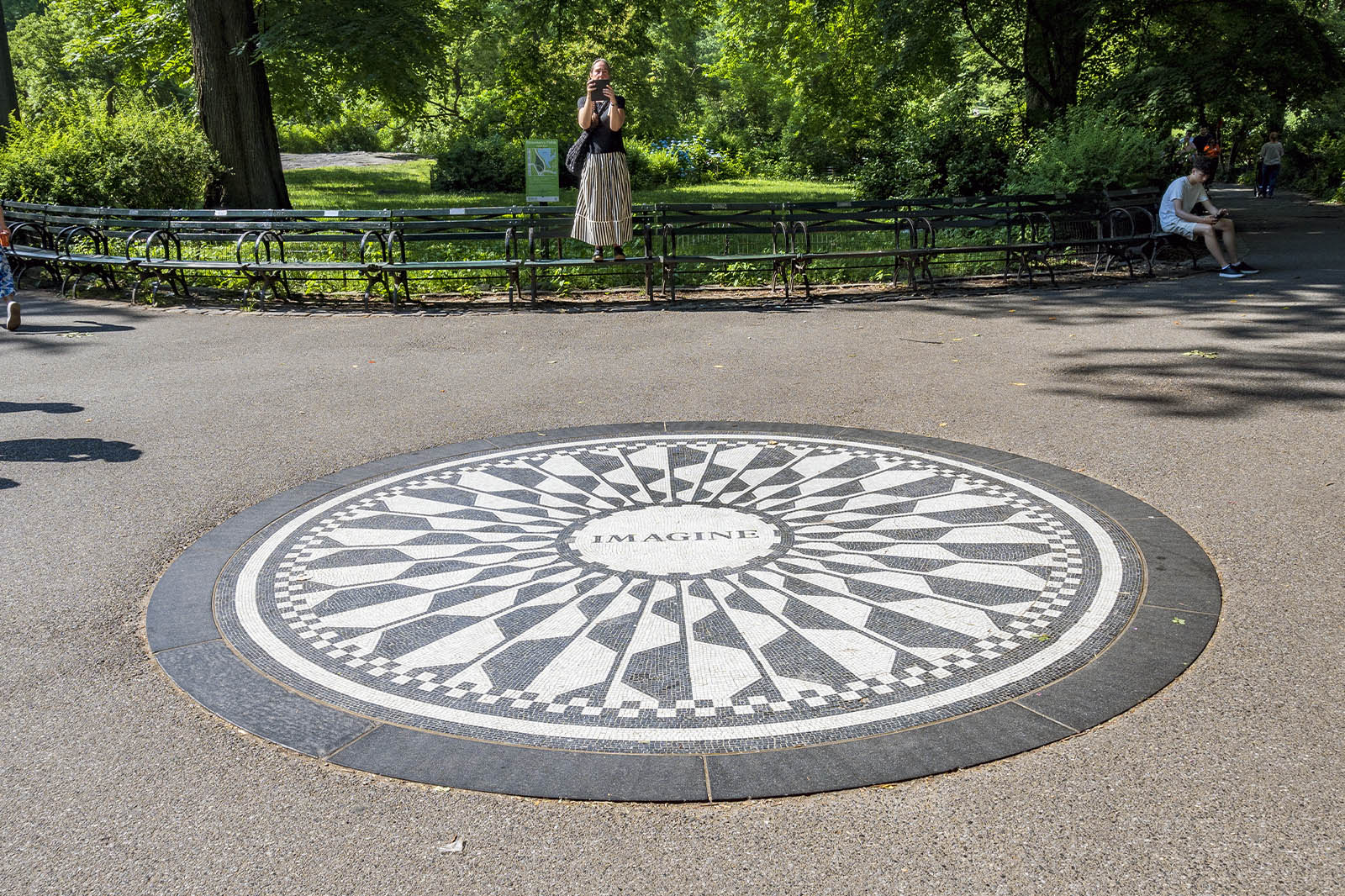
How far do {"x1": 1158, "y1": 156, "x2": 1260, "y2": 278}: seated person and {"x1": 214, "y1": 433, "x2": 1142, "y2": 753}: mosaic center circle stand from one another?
9169 mm

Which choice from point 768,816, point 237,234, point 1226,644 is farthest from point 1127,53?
point 768,816

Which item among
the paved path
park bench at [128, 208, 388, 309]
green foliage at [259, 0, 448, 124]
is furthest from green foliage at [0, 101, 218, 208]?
the paved path

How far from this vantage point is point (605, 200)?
12.2 metres

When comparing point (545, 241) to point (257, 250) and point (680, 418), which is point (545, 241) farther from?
point (680, 418)

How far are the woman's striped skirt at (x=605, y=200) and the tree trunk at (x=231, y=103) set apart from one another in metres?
8.68

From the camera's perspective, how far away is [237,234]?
44.6 feet

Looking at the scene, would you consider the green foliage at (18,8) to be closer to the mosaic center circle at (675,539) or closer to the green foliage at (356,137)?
the green foliage at (356,137)

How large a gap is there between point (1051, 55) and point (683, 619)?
19.9m

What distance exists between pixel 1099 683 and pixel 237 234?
12.5m

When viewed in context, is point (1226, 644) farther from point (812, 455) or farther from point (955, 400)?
point (955, 400)

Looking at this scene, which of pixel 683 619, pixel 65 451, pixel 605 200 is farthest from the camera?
pixel 605 200

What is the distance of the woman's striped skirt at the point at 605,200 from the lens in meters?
12.1

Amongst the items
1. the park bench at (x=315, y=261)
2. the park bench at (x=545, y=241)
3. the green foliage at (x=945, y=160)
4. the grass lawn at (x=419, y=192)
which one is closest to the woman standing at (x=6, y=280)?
the park bench at (x=545, y=241)

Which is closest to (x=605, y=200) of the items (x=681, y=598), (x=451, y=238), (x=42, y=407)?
(x=451, y=238)
